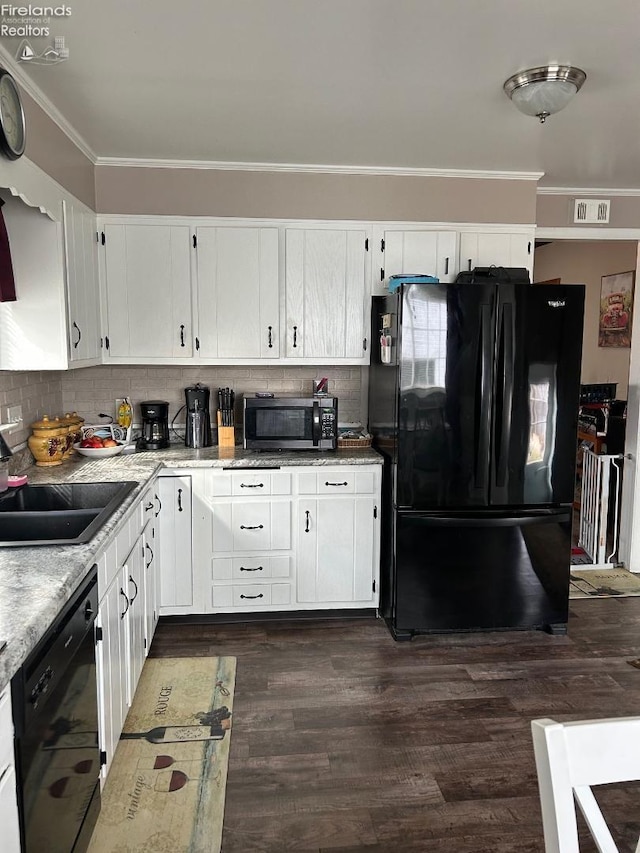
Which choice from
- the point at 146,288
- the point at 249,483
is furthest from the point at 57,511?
the point at 146,288

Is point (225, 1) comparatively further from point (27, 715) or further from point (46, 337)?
point (27, 715)

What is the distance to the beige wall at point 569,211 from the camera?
171 inches

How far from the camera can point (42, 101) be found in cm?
279

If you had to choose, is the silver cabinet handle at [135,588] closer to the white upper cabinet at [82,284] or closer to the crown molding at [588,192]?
the white upper cabinet at [82,284]

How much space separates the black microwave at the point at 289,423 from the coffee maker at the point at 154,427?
497mm

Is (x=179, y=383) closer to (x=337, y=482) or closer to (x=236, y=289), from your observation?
(x=236, y=289)

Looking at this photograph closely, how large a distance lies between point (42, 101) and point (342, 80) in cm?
127

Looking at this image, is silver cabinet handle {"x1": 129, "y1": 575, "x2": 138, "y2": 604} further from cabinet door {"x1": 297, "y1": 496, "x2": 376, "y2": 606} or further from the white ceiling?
the white ceiling

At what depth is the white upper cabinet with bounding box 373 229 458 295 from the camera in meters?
3.93

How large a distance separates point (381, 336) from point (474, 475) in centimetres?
95

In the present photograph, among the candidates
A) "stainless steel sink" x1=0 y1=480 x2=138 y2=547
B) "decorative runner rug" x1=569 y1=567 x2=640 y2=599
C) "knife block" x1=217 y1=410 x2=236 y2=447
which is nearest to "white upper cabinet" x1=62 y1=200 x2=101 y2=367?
"stainless steel sink" x1=0 y1=480 x2=138 y2=547

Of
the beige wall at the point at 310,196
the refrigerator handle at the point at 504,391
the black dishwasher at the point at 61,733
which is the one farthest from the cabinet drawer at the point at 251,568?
the beige wall at the point at 310,196

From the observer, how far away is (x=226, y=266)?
384 cm

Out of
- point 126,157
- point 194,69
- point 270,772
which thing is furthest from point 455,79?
point 270,772
